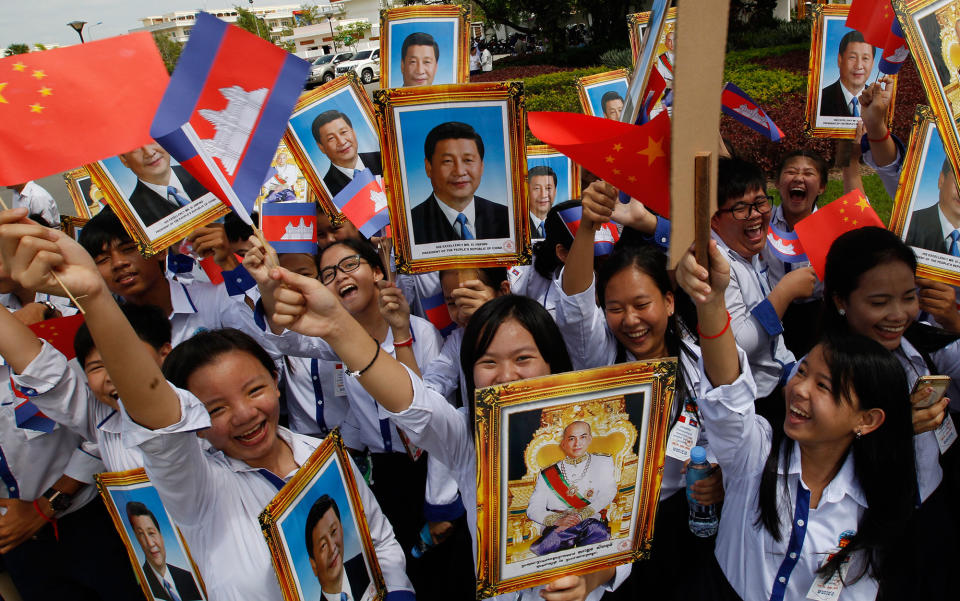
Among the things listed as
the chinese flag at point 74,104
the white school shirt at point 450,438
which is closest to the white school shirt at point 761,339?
the white school shirt at point 450,438

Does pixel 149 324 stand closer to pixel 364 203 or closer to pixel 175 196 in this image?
pixel 175 196

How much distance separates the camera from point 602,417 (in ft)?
5.58

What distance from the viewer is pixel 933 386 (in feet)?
6.59

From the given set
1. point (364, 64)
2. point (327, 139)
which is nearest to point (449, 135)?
point (327, 139)

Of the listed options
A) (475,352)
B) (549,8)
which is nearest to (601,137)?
(475,352)

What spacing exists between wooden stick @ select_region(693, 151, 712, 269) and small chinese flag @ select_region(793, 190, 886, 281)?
58.1 inches

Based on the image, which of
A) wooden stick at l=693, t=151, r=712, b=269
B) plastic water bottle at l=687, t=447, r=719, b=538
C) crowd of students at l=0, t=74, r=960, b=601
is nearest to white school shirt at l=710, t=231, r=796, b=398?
crowd of students at l=0, t=74, r=960, b=601

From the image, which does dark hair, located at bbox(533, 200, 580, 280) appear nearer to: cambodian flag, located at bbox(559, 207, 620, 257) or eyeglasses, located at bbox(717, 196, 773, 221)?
cambodian flag, located at bbox(559, 207, 620, 257)

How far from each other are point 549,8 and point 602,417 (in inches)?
840

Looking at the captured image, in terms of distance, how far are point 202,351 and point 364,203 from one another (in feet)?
4.17

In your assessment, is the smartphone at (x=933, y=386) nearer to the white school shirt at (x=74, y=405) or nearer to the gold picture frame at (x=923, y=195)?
the gold picture frame at (x=923, y=195)

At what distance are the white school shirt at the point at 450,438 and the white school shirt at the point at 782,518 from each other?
1.30ft

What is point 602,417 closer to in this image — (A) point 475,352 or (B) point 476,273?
(A) point 475,352

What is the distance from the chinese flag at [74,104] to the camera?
153 cm
